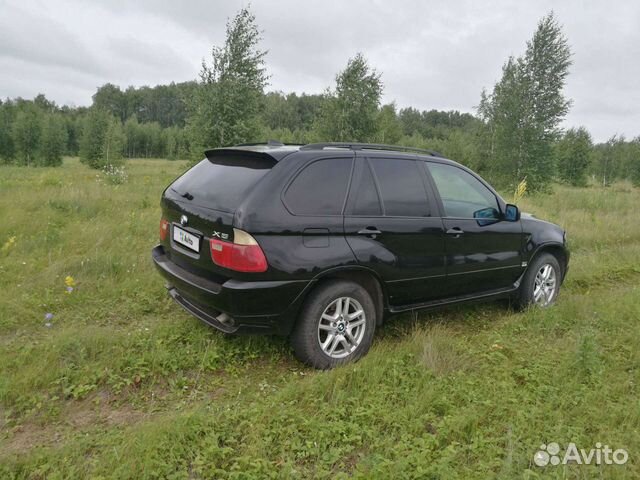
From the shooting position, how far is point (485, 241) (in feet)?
13.8

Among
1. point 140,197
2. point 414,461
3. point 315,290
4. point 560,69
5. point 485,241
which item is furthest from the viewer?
point 560,69

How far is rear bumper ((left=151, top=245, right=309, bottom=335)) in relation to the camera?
2914 mm

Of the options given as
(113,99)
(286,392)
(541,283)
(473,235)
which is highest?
(113,99)

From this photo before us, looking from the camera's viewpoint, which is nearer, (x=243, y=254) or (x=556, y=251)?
(x=243, y=254)

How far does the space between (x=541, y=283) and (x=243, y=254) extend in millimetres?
3743

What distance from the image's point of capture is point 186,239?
3.34 meters

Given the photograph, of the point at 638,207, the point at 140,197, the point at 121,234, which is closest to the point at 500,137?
the point at 638,207

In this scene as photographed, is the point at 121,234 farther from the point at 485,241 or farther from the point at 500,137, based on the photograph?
the point at 500,137

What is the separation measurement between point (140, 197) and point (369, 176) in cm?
684

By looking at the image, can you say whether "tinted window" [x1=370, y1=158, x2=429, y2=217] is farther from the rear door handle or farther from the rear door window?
the rear door handle

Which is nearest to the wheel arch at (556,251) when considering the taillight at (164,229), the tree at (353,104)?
the taillight at (164,229)

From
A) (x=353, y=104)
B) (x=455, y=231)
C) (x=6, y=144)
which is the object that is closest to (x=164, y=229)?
(x=455, y=231)

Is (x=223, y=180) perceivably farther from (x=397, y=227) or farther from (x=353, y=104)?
(x=353, y=104)

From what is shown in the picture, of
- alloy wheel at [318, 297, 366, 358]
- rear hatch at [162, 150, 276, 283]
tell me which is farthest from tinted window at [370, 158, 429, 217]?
rear hatch at [162, 150, 276, 283]
